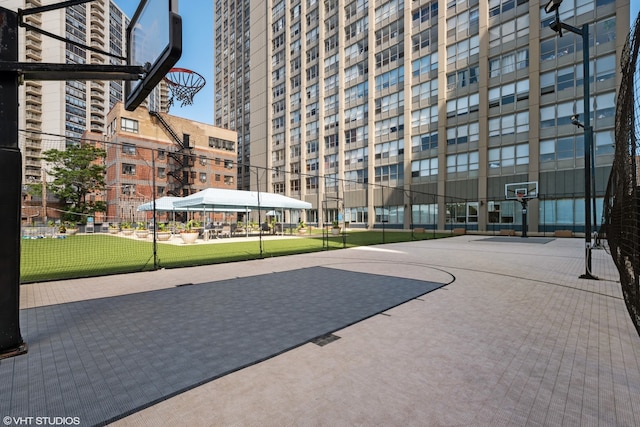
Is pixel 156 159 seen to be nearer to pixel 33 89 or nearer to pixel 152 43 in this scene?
pixel 152 43

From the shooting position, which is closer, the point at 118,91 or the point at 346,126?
the point at 346,126

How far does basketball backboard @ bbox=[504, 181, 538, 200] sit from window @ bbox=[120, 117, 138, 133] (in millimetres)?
55593

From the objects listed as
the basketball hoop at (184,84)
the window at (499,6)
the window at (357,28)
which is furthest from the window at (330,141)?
the window at (499,6)

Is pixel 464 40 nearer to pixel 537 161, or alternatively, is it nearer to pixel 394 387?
pixel 537 161

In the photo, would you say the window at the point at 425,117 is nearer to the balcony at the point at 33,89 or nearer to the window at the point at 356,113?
the window at the point at 356,113

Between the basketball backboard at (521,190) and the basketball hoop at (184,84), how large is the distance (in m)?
36.7

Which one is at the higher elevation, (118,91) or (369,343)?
(118,91)

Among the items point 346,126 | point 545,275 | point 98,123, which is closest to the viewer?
point 545,275

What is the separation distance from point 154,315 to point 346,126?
152 ft

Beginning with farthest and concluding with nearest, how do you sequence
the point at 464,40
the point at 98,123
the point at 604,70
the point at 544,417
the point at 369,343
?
the point at 98,123 < the point at 464,40 < the point at 604,70 < the point at 369,343 < the point at 544,417

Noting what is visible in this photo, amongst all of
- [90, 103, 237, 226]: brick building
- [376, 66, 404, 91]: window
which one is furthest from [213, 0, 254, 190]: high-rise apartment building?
[376, 66, 404, 91]: window

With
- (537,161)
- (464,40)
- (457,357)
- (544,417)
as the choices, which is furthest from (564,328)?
(464,40)

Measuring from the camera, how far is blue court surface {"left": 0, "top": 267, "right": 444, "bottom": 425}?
3.04m

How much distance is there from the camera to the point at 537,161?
29.5m
